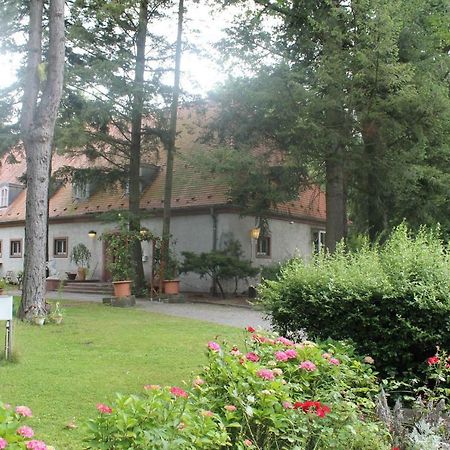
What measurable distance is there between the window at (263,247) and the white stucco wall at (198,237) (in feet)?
0.65

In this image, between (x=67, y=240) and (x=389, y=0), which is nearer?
(x=389, y=0)

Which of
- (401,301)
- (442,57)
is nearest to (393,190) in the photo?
(442,57)

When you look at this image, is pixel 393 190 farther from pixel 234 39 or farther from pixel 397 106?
pixel 234 39

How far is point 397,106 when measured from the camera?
14.8 m

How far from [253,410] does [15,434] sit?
4.57 feet

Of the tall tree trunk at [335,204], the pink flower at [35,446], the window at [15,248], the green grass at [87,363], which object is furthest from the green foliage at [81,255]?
the pink flower at [35,446]

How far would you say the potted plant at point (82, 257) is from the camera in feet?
92.7

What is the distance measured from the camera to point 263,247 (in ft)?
82.3

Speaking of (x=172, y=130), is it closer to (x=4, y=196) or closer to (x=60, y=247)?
(x=60, y=247)

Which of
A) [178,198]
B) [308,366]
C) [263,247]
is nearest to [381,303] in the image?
[308,366]

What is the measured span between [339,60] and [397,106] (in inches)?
77.8

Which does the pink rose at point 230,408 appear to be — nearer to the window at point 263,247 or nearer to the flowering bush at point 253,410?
the flowering bush at point 253,410

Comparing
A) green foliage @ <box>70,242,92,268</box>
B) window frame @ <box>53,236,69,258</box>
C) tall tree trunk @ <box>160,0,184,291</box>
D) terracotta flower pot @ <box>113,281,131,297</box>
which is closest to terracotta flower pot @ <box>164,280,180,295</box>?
tall tree trunk @ <box>160,0,184,291</box>

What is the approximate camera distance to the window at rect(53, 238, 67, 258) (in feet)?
98.8
